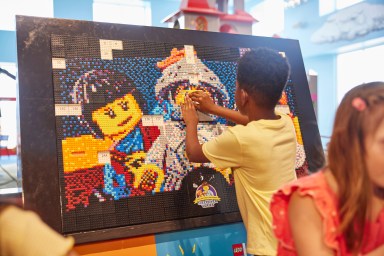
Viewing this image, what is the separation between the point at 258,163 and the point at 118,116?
0.66m

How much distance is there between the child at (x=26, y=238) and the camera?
0.75 metres

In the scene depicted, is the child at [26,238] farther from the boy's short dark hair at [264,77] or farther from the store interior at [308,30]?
the store interior at [308,30]

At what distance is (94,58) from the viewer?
1.91m

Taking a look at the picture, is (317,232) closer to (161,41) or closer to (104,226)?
(104,226)

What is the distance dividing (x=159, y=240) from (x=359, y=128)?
1.07 meters

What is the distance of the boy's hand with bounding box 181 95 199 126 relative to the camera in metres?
1.93

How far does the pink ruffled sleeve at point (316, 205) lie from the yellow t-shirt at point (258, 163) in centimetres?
49

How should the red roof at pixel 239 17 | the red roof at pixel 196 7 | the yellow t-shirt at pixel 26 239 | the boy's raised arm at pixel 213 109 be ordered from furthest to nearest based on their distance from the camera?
the red roof at pixel 239 17 < the red roof at pixel 196 7 < the boy's raised arm at pixel 213 109 < the yellow t-shirt at pixel 26 239

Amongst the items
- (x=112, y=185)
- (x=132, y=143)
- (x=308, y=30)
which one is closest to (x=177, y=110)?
(x=132, y=143)

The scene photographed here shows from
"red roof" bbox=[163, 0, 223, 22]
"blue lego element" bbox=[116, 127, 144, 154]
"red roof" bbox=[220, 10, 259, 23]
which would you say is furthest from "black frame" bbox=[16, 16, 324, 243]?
"red roof" bbox=[220, 10, 259, 23]

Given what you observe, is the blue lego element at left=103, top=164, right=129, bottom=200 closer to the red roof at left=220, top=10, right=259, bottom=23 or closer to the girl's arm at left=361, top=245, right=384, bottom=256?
the girl's arm at left=361, top=245, right=384, bottom=256

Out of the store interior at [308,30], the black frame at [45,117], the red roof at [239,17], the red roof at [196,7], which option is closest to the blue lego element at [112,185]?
the black frame at [45,117]

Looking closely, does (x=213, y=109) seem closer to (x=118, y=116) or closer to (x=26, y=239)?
(x=118, y=116)

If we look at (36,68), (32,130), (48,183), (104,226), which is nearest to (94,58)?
(36,68)
